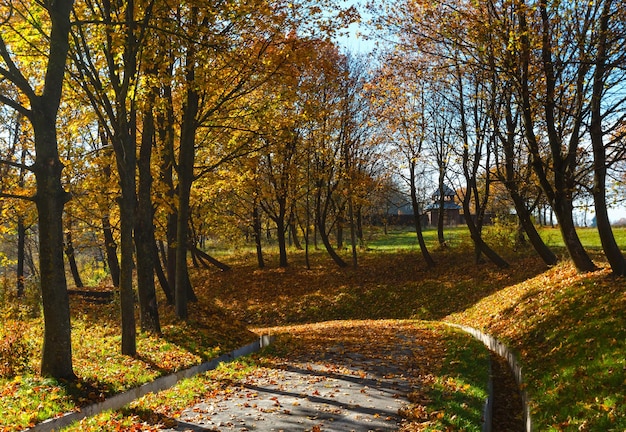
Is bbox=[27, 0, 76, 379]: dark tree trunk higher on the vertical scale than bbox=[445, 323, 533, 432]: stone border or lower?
higher

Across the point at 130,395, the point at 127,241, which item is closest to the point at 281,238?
the point at 127,241

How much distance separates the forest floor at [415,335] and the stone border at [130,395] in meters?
0.15

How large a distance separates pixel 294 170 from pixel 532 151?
53.6 ft

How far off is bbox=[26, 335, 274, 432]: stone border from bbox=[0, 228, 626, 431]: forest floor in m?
0.15

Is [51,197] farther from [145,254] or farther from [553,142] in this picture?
[553,142]

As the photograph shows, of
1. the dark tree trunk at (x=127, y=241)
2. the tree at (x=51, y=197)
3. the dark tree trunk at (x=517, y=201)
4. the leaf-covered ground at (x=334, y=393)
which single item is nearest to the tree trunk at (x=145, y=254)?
the dark tree trunk at (x=127, y=241)

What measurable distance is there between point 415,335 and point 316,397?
7.55m

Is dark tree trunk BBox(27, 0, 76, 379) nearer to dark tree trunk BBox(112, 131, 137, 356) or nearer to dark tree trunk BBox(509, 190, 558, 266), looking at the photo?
dark tree trunk BBox(112, 131, 137, 356)

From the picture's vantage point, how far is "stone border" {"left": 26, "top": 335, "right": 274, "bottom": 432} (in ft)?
20.7

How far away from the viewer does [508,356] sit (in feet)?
35.7

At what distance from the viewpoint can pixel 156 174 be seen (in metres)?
17.5

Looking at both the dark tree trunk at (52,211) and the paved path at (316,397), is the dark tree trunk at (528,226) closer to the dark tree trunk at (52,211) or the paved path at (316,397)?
the paved path at (316,397)

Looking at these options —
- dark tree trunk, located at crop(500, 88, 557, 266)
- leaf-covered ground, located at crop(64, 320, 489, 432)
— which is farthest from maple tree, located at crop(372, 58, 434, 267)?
leaf-covered ground, located at crop(64, 320, 489, 432)

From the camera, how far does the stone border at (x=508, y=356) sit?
23.7ft
